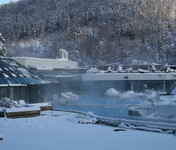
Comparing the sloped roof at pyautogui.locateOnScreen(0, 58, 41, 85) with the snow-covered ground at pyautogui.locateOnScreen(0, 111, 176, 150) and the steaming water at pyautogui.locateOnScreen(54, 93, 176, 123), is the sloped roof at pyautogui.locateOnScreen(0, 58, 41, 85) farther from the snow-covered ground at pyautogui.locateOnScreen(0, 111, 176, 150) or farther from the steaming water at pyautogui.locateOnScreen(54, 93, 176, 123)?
the snow-covered ground at pyautogui.locateOnScreen(0, 111, 176, 150)

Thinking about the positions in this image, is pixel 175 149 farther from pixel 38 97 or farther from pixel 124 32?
pixel 124 32

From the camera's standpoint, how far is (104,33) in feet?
214

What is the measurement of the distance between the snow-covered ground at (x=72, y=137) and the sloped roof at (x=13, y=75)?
445 centimetres

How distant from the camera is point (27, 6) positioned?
10969cm

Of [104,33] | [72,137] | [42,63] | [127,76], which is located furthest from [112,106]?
[104,33]

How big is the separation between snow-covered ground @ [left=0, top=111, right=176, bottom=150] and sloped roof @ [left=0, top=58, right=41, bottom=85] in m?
4.45

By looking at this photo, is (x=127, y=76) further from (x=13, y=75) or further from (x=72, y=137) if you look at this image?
(x=72, y=137)

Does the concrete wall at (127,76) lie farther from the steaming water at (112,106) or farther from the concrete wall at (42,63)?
the concrete wall at (42,63)

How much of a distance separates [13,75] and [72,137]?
27.1 feet

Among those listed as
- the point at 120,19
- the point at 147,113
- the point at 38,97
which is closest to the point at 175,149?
the point at 147,113

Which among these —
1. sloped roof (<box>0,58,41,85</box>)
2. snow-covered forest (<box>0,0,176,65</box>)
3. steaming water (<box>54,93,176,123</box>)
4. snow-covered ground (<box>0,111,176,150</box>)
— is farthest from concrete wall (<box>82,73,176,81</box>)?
snow-covered forest (<box>0,0,176,65</box>)

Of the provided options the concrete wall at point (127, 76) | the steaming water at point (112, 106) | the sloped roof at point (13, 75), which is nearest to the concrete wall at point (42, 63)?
the concrete wall at point (127, 76)

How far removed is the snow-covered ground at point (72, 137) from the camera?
6379mm

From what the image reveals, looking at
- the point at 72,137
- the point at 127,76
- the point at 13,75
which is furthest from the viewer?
the point at 127,76
